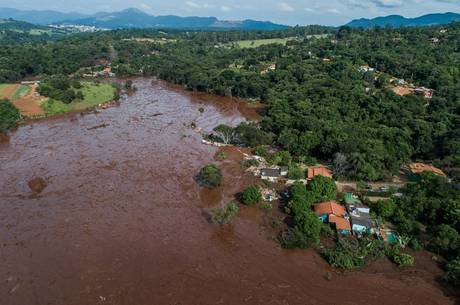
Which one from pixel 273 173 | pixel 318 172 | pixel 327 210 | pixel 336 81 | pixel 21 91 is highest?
pixel 336 81

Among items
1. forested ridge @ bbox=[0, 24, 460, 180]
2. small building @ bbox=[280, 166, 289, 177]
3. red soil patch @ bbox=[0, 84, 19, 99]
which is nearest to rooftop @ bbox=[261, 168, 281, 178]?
small building @ bbox=[280, 166, 289, 177]

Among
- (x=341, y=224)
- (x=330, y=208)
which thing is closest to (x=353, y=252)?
(x=341, y=224)

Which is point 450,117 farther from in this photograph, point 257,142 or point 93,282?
point 93,282

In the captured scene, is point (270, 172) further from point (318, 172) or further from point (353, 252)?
point (353, 252)

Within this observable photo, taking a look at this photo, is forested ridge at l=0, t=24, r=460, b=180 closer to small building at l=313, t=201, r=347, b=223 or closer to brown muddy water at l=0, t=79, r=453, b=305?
small building at l=313, t=201, r=347, b=223

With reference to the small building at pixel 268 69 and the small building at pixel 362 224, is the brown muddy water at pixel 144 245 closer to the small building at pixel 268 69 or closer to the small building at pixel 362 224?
the small building at pixel 362 224

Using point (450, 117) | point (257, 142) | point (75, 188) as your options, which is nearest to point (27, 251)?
point (75, 188)

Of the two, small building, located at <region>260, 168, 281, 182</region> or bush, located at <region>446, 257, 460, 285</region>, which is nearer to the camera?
bush, located at <region>446, 257, 460, 285</region>
